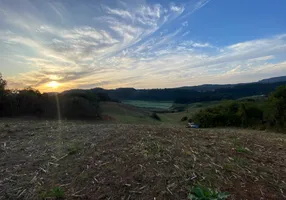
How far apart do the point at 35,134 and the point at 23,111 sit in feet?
35.7

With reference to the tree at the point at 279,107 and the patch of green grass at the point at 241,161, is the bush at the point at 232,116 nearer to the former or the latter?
the tree at the point at 279,107

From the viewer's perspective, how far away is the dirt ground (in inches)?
134

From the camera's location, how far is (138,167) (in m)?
3.95

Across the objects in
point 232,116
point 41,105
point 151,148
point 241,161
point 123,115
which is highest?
point 41,105

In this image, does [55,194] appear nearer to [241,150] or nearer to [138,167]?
[138,167]

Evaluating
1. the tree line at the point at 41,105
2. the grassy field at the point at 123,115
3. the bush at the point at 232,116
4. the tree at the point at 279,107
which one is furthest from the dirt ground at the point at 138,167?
the grassy field at the point at 123,115

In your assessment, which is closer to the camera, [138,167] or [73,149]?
[138,167]

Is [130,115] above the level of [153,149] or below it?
below

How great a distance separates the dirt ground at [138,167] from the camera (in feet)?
11.2

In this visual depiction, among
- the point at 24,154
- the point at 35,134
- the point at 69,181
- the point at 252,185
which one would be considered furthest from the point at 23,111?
the point at 252,185

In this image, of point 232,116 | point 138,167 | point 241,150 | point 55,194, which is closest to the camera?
point 55,194

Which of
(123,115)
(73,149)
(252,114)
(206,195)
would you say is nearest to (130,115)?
(123,115)

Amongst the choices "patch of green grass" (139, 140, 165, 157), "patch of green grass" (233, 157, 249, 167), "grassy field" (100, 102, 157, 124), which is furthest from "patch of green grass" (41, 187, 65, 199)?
"grassy field" (100, 102, 157, 124)

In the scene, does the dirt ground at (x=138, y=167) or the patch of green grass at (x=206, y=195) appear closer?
the patch of green grass at (x=206, y=195)
